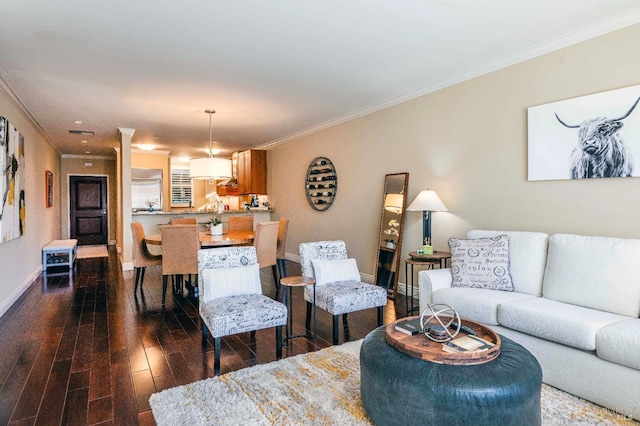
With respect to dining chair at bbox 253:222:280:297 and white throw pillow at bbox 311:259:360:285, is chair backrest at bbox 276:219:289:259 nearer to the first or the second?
dining chair at bbox 253:222:280:297

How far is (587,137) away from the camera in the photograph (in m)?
2.91

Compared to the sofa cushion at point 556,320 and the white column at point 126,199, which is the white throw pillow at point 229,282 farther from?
the white column at point 126,199

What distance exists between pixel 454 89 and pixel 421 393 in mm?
3342

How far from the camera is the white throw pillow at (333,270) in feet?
11.0

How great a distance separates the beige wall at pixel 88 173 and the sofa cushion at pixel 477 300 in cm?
988

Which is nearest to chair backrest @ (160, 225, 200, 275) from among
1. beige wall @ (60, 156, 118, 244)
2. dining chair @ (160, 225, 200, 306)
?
dining chair @ (160, 225, 200, 306)

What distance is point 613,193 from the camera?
2801 mm

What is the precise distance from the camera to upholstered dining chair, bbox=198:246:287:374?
8.38 feet

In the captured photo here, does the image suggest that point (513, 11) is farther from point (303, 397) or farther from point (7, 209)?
point (7, 209)

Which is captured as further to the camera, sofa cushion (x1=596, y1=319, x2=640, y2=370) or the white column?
the white column

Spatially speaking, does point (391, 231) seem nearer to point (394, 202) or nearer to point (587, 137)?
point (394, 202)

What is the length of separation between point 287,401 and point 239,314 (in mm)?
705

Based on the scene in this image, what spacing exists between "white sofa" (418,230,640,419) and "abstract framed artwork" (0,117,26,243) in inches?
167

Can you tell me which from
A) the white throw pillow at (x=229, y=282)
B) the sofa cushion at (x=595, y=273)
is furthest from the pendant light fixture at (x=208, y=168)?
the sofa cushion at (x=595, y=273)
